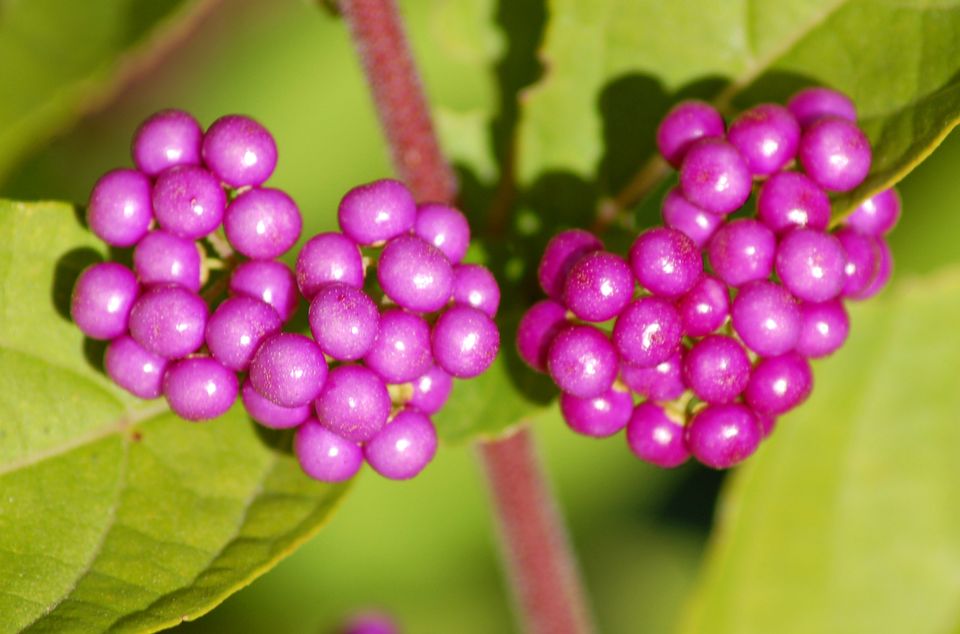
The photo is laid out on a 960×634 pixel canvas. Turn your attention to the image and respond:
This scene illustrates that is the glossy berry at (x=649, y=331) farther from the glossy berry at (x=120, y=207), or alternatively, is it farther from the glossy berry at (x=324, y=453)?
the glossy berry at (x=120, y=207)

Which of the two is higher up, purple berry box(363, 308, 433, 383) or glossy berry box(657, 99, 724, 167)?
glossy berry box(657, 99, 724, 167)

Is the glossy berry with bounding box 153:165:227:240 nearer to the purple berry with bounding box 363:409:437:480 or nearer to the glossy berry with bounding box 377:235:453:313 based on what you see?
the glossy berry with bounding box 377:235:453:313

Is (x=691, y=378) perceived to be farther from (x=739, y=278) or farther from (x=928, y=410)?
(x=928, y=410)

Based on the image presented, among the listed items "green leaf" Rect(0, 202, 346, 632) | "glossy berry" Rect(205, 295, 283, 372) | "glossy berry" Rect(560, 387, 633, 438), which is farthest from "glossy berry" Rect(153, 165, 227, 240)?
"glossy berry" Rect(560, 387, 633, 438)

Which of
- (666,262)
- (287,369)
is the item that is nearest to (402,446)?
(287,369)

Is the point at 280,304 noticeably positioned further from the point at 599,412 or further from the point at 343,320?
the point at 599,412

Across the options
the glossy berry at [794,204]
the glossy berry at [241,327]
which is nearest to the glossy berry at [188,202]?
the glossy berry at [241,327]
